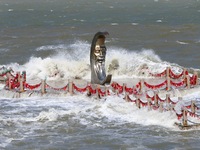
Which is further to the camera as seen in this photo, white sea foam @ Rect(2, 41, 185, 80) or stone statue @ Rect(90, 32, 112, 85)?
white sea foam @ Rect(2, 41, 185, 80)

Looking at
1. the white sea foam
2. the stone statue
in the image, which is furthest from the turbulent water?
the stone statue

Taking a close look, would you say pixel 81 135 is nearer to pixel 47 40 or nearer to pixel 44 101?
pixel 44 101

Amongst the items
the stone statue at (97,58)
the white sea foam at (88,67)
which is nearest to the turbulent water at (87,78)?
the white sea foam at (88,67)

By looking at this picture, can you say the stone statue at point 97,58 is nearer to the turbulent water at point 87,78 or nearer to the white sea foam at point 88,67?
the turbulent water at point 87,78

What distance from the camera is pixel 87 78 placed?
3653 centimetres

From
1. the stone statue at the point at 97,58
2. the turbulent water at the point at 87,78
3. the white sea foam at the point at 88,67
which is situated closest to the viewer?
the turbulent water at the point at 87,78

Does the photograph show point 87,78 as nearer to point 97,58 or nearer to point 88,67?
point 88,67

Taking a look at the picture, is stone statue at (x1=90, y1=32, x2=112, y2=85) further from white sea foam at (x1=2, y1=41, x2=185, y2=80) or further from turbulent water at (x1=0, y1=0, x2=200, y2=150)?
white sea foam at (x1=2, y1=41, x2=185, y2=80)

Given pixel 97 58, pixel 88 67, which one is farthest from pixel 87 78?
pixel 97 58

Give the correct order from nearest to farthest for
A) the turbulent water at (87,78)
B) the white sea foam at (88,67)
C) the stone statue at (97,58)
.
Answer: the turbulent water at (87,78), the stone statue at (97,58), the white sea foam at (88,67)

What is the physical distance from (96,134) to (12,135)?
3491 millimetres

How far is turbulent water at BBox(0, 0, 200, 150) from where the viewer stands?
23031 millimetres

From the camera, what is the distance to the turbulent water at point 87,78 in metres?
23.0

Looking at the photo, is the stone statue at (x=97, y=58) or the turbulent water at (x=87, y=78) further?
the stone statue at (x=97, y=58)
